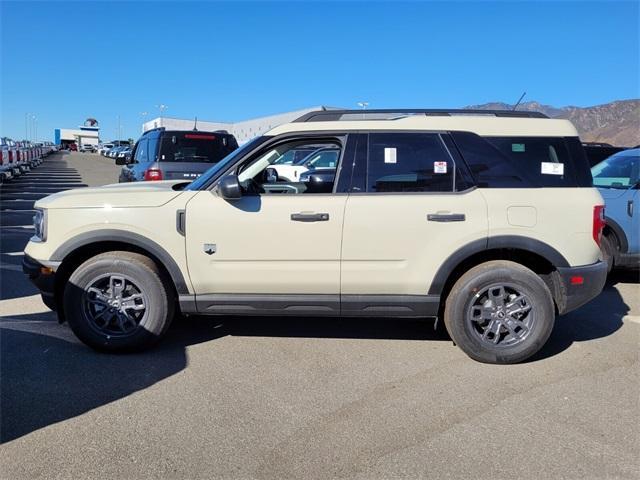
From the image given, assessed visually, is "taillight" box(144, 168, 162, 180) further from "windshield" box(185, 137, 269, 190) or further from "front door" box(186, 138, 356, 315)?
"front door" box(186, 138, 356, 315)

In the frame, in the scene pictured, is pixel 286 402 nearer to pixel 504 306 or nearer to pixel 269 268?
pixel 269 268

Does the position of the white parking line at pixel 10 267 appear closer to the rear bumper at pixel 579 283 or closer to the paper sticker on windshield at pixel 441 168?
the paper sticker on windshield at pixel 441 168

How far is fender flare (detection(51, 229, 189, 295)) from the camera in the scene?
428 centimetres

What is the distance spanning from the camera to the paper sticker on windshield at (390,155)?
4340mm

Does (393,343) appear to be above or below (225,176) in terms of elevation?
below

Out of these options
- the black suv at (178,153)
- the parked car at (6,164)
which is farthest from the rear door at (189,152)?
the parked car at (6,164)

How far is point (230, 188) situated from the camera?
412 centimetres

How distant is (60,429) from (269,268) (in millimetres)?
1810

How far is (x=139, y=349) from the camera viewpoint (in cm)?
442

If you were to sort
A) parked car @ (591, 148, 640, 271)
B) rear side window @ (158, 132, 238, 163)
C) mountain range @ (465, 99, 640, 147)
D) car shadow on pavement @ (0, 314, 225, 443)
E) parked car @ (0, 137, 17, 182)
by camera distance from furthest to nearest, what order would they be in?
mountain range @ (465, 99, 640, 147) → parked car @ (0, 137, 17, 182) → rear side window @ (158, 132, 238, 163) → parked car @ (591, 148, 640, 271) → car shadow on pavement @ (0, 314, 225, 443)

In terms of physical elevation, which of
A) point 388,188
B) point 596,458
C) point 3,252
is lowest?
point 596,458

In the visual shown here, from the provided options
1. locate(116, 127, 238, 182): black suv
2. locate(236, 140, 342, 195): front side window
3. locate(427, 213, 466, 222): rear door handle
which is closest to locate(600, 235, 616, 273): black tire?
locate(427, 213, 466, 222): rear door handle

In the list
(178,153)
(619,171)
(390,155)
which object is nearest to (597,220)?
(390,155)

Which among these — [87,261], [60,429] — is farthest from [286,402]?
[87,261]
